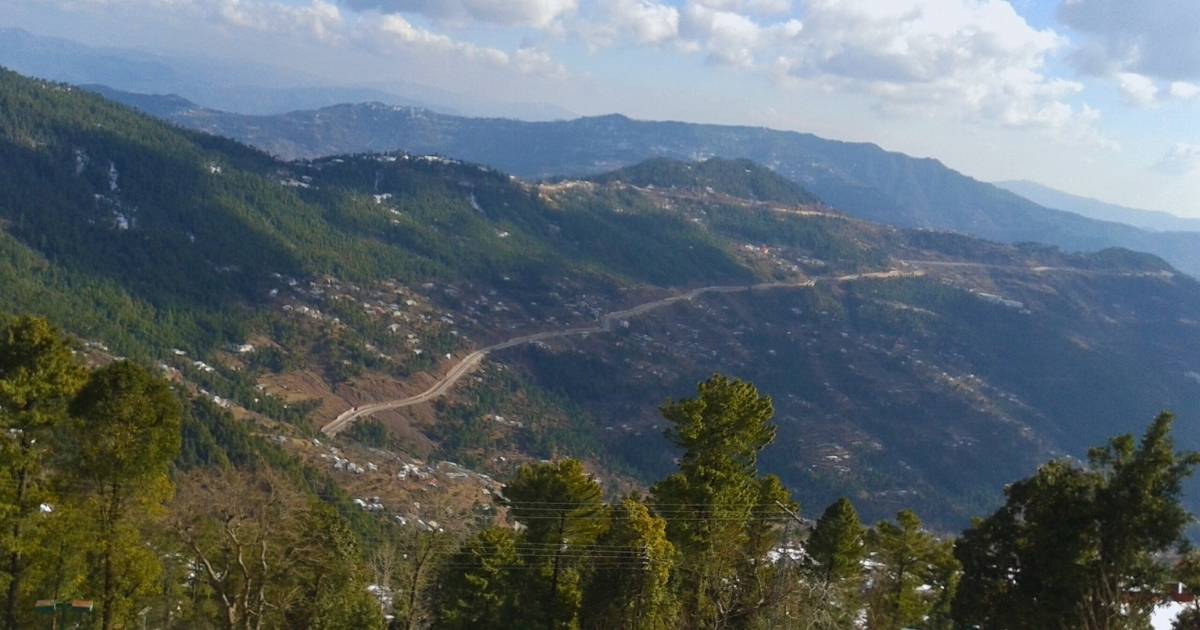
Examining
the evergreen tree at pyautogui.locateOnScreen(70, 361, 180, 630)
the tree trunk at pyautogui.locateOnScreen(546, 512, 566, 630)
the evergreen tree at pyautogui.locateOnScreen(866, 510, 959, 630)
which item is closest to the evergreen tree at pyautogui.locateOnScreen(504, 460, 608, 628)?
the tree trunk at pyautogui.locateOnScreen(546, 512, 566, 630)

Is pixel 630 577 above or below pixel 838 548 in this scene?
above

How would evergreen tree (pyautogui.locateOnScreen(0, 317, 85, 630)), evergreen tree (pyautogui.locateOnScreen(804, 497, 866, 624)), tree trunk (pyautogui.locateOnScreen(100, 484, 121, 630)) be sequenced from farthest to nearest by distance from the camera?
Result: evergreen tree (pyautogui.locateOnScreen(804, 497, 866, 624)) → tree trunk (pyautogui.locateOnScreen(100, 484, 121, 630)) → evergreen tree (pyautogui.locateOnScreen(0, 317, 85, 630))

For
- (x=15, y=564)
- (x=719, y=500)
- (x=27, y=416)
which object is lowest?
(x=15, y=564)

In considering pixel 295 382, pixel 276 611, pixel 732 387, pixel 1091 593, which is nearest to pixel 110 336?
pixel 295 382

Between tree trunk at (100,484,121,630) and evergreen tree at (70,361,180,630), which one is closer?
evergreen tree at (70,361,180,630)

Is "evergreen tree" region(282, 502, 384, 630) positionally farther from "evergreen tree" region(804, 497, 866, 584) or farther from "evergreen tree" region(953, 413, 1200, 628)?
"evergreen tree" region(953, 413, 1200, 628)

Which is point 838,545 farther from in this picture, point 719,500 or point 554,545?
point 554,545

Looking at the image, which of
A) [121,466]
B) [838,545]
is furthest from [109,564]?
[838,545]
